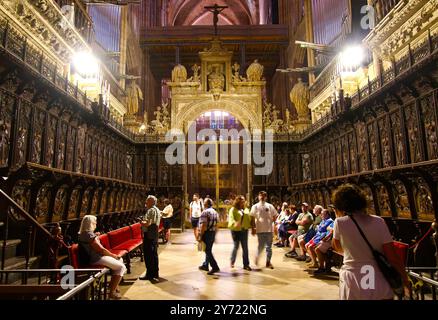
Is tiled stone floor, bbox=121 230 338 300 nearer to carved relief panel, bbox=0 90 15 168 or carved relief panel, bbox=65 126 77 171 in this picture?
carved relief panel, bbox=0 90 15 168

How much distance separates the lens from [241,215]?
580cm

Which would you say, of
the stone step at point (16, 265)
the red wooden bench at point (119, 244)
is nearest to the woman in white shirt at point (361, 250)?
the red wooden bench at point (119, 244)

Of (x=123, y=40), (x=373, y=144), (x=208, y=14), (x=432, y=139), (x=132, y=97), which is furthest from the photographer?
(x=208, y=14)

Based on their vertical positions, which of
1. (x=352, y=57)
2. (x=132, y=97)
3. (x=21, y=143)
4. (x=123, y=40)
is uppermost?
(x=123, y=40)

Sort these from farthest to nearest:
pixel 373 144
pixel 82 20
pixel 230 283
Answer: pixel 82 20 < pixel 373 144 < pixel 230 283

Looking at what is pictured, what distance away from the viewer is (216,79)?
55.3 ft

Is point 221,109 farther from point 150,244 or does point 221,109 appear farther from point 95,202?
point 150,244

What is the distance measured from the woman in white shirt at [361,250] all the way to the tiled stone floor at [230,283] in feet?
7.27

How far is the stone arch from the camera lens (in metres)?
16.3

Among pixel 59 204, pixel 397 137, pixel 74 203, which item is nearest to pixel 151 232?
pixel 59 204

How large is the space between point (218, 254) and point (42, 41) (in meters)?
7.56

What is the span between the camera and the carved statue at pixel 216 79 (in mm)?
16781

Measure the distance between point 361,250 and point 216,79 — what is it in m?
15.8
